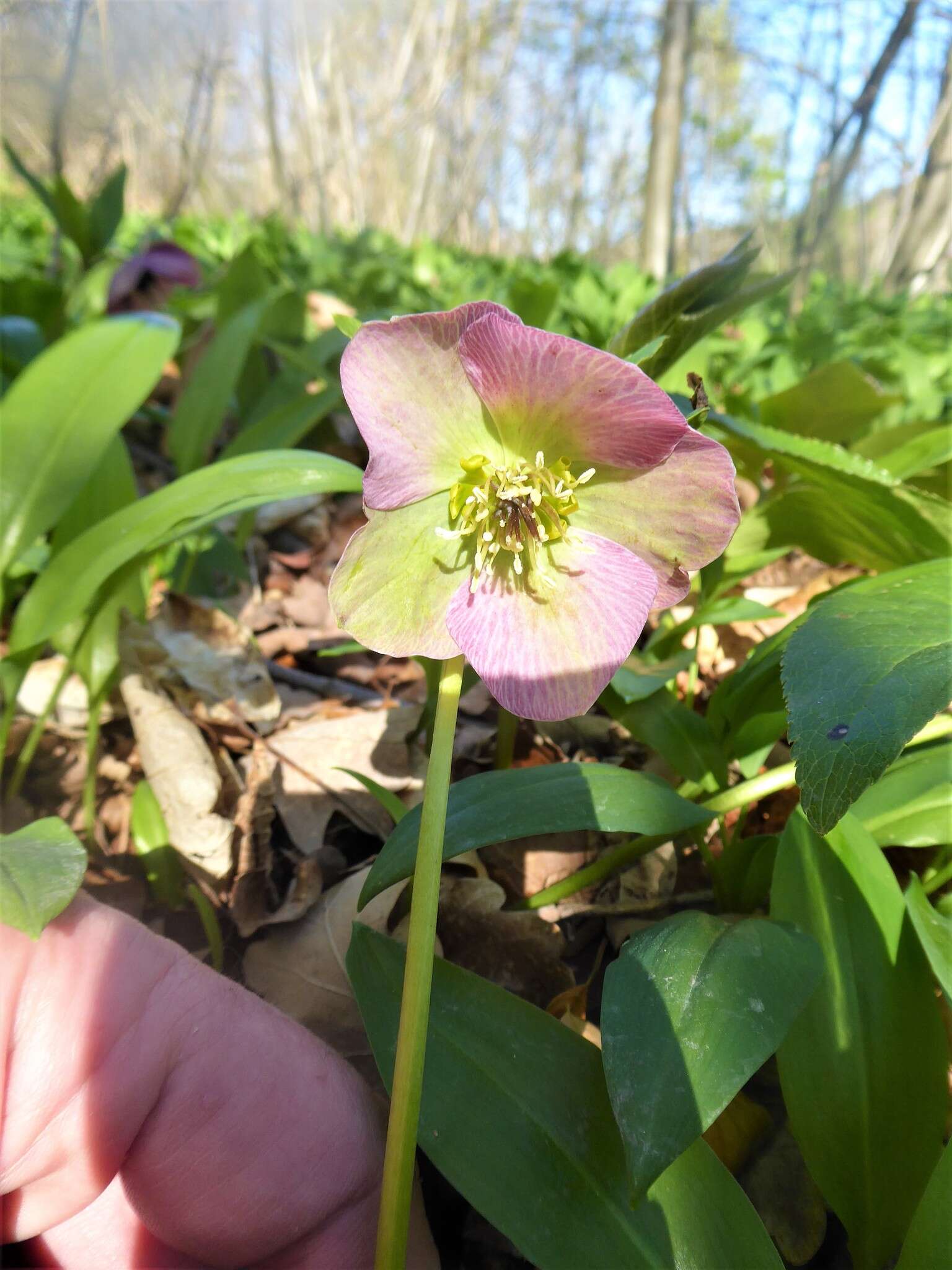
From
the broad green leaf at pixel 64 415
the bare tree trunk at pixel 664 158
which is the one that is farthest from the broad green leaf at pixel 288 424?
the bare tree trunk at pixel 664 158

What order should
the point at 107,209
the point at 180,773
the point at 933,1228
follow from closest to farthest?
the point at 933,1228 → the point at 180,773 → the point at 107,209

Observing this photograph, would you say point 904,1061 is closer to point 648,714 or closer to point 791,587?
point 648,714

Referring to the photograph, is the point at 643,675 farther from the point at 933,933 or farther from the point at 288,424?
the point at 288,424

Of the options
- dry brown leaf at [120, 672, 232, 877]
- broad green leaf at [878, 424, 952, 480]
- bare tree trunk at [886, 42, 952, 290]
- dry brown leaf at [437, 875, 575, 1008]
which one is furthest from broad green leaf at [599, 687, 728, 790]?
bare tree trunk at [886, 42, 952, 290]

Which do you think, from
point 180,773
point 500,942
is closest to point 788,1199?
point 500,942

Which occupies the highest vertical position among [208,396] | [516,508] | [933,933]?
[516,508]

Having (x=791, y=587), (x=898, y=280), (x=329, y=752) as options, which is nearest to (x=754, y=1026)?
(x=329, y=752)
